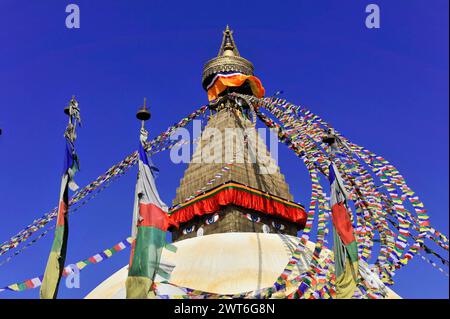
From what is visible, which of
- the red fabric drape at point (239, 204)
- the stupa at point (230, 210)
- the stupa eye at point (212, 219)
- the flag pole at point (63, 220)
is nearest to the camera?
the flag pole at point (63, 220)

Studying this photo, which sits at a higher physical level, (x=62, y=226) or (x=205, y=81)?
(x=205, y=81)

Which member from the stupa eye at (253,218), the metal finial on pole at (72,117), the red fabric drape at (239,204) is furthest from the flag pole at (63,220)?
the stupa eye at (253,218)

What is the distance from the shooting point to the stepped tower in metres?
22.9

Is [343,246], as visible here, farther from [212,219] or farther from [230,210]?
[212,219]

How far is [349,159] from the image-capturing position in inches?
639

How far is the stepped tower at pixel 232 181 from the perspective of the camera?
2292cm

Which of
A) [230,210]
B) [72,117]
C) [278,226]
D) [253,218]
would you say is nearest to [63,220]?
[72,117]

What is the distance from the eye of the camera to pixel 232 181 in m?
23.0

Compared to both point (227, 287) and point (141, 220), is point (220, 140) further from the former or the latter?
point (141, 220)

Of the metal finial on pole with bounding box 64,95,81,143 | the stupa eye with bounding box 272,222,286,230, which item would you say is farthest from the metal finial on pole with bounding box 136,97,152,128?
the stupa eye with bounding box 272,222,286,230

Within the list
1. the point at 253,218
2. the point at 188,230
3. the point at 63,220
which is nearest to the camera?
the point at 63,220

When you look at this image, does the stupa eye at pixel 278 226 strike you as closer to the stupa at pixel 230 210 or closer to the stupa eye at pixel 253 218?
the stupa at pixel 230 210
